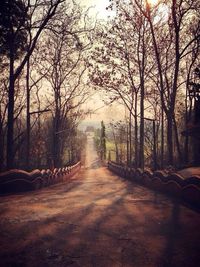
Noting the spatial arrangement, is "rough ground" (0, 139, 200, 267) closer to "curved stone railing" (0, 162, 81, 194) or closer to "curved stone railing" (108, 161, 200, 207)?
"curved stone railing" (108, 161, 200, 207)

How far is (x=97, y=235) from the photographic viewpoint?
4.94 m

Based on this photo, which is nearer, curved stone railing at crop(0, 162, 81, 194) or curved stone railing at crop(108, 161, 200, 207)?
curved stone railing at crop(108, 161, 200, 207)

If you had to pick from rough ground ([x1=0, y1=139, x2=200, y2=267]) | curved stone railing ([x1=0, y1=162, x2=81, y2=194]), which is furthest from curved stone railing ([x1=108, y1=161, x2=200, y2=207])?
curved stone railing ([x1=0, y1=162, x2=81, y2=194])

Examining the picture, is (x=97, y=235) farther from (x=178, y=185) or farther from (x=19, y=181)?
(x=19, y=181)

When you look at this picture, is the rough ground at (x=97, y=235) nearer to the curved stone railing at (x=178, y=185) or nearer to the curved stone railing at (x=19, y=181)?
the curved stone railing at (x=178, y=185)

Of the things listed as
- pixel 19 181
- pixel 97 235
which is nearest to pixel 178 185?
pixel 97 235

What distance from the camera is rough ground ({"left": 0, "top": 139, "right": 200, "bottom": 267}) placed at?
157 inches

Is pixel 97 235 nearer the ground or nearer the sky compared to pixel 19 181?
nearer the ground

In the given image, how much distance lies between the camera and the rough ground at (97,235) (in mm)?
3992

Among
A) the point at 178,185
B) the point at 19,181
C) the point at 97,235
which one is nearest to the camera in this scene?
the point at 97,235

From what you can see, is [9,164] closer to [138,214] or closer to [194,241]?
[138,214]

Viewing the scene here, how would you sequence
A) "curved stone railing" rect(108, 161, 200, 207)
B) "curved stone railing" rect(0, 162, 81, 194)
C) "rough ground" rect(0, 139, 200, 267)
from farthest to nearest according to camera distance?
"curved stone railing" rect(0, 162, 81, 194)
"curved stone railing" rect(108, 161, 200, 207)
"rough ground" rect(0, 139, 200, 267)

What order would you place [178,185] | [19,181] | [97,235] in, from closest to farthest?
1. [97,235]
2. [178,185]
3. [19,181]

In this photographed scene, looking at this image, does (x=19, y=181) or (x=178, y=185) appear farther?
(x=19, y=181)
